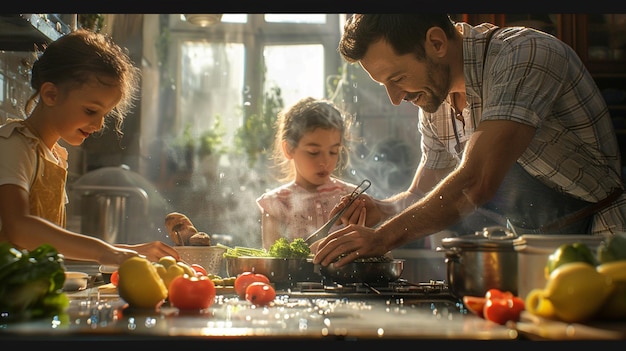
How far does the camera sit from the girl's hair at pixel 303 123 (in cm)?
247

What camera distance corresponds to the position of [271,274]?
166 centimetres

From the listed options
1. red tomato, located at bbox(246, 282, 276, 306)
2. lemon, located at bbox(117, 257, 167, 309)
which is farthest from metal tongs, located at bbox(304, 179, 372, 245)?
lemon, located at bbox(117, 257, 167, 309)

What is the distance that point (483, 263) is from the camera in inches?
49.7

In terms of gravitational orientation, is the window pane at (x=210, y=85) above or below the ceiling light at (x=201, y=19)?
below

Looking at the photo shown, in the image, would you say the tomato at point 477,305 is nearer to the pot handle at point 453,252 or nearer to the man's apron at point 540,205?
the pot handle at point 453,252

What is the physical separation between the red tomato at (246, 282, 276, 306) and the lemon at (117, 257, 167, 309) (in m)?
0.16

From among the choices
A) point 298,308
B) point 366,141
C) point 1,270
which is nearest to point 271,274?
point 298,308

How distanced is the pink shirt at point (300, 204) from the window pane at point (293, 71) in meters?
0.32

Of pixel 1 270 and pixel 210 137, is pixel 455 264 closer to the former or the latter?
pixel 1 270

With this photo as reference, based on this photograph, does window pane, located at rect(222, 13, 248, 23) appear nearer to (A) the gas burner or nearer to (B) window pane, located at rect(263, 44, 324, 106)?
(B) window pane, located at rect(263, 44, 324, 106)

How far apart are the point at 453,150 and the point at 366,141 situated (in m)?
0.55

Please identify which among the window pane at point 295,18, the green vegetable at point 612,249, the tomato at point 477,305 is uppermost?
the window pane at point 295,18

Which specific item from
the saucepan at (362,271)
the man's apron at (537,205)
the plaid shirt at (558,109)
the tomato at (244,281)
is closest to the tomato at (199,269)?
the tomato at (244,281)

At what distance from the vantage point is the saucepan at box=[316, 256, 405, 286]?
1587 mm
